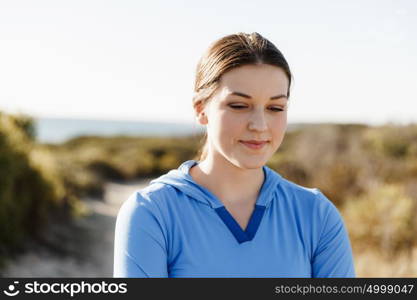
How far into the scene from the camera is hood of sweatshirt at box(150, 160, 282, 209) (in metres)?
1.62

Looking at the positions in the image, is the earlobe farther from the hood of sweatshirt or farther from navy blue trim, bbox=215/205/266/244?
navy blue trim, bbox=215/205/266/244

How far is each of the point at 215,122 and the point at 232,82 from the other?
0.42ft

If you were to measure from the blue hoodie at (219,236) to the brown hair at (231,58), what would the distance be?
0.28 meters

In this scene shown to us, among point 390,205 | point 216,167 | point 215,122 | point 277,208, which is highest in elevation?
point 215,122

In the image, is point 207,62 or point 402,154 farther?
point 402,154

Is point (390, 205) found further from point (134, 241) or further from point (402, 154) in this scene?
point (134, 241)

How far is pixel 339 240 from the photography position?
164 cm

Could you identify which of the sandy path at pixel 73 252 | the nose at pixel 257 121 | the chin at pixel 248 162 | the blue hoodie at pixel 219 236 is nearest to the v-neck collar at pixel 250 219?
the blue hoodie at pixel 219 236

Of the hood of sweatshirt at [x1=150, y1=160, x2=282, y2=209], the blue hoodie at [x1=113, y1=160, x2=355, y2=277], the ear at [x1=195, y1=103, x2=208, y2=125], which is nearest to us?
the blue hoodie at [x1=113, y1=160, x2=355, y2=277]

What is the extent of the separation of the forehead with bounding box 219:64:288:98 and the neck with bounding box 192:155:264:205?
0.23 metres

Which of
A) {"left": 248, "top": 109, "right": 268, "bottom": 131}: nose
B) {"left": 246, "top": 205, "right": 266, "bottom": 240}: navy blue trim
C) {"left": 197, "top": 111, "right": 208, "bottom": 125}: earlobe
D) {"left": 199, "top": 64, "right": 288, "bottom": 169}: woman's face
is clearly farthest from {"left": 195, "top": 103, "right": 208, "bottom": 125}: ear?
{"left": 246, "top": 205, "right": 266, "bottom": 240}: navy blue trim

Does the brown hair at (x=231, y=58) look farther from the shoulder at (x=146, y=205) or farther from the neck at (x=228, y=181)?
the shoulder at (x=146, y=205)

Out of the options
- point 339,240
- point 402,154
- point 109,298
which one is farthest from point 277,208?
point 402,154

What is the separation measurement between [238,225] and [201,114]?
39 cm
